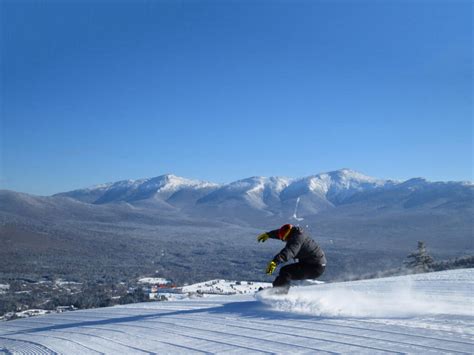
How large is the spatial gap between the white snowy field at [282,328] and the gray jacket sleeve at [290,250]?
0.74 meters

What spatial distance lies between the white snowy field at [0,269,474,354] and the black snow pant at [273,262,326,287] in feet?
0.90

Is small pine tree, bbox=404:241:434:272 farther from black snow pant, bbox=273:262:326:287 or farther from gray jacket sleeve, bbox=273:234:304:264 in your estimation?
gray jacket sleeve, bbox=273:234:304:264

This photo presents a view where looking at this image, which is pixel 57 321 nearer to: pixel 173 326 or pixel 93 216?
pixel 173 326

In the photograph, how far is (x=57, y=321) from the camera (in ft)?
25.6

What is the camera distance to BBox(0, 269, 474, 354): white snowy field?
4.27m

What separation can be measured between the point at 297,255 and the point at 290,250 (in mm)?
409

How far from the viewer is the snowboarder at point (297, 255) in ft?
21.1

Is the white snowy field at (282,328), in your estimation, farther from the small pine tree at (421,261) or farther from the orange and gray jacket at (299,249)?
the small pine tree at (421,261)

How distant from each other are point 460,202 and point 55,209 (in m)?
181

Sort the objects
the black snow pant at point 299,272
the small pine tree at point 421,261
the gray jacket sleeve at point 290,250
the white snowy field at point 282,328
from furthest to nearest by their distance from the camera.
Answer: the small pine tree at point 421,261
the black snow pant at point 299,272
the gray jacket sleeve at point 290,250
the white snowy field at point 282,328

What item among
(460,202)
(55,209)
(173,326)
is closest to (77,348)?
(173,326)

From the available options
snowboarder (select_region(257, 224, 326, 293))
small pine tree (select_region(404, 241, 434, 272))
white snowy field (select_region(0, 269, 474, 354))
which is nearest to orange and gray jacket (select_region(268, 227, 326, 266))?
snowboarder (select_region(257, 224, 326, 293))

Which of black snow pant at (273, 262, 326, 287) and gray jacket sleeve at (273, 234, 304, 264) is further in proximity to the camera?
black snow pant at (273, 262, 326, 287)

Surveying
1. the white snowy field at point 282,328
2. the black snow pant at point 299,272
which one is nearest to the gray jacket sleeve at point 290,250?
the black snow pant at point 299,272
